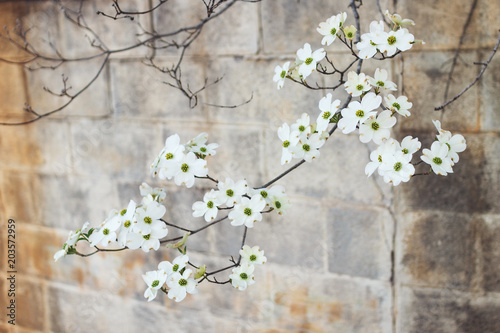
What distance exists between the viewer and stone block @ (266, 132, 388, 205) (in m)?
1.83

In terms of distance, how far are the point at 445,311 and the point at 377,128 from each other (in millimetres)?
866

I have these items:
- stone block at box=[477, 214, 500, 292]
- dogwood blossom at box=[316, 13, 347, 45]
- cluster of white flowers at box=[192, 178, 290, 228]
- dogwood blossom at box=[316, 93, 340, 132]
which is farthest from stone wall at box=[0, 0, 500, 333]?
cluster of white flowers at box=[192, 178, 290, 228]

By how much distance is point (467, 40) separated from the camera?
5.20ft

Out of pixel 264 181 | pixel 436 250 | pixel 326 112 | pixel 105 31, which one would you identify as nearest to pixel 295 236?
pixel 264 181

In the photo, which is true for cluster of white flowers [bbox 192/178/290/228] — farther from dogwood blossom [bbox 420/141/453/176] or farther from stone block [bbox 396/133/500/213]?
stone block [bbox 396/133/500/213]

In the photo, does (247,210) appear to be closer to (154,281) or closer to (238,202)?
(238,202)

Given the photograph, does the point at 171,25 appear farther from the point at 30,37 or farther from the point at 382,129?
the point at 382,129

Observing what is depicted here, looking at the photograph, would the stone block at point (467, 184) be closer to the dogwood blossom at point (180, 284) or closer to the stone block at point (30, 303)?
the dogwood blossom at point (180, 284)

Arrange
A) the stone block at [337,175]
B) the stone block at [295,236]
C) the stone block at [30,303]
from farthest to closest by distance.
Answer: the stone block at [30,303] → the stone block at [295,236] → the stone block at [337,175]

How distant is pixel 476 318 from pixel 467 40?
92 cm

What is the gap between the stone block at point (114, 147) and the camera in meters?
2.19

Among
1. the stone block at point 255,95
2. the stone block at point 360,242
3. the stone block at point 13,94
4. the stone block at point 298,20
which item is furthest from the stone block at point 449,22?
the stone block at point 13,94

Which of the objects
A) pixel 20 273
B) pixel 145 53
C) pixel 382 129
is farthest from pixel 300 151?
pixel 20 273

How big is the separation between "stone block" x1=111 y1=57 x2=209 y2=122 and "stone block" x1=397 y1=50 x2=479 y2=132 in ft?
2.55
